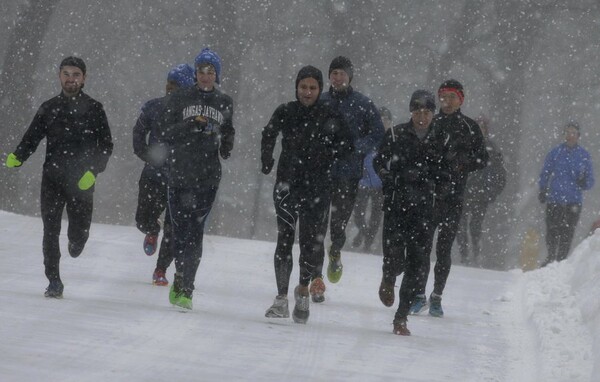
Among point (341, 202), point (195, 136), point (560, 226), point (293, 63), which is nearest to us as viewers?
point (195, 136)

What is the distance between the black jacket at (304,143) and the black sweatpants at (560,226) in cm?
725

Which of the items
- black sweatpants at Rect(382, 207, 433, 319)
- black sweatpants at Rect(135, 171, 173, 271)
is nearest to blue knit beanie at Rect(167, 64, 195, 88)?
black sweatpants at Rect(135, 171, 173, 271)

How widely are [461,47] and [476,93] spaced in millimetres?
6662

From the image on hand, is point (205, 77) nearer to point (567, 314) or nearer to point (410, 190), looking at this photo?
point (410, 190)

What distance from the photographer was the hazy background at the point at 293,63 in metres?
24.7

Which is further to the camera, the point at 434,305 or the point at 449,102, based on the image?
the point at 434,305

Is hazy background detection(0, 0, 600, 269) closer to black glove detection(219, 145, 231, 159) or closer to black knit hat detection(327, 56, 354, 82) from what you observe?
black knit hat detection(327, 56, 354, 82)

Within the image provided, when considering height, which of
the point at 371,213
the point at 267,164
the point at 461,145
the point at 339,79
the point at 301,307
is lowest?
the point at 301,307

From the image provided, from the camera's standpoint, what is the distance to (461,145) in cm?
922

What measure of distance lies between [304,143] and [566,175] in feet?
23.8

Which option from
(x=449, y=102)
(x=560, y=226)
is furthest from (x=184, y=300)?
(x=560, y=226)

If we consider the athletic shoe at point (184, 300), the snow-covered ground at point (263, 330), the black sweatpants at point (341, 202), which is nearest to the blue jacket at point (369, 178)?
the snow-covered ground at point (263, 330)

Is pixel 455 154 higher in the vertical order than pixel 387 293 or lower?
higher

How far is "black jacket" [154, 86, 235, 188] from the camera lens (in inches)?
328
